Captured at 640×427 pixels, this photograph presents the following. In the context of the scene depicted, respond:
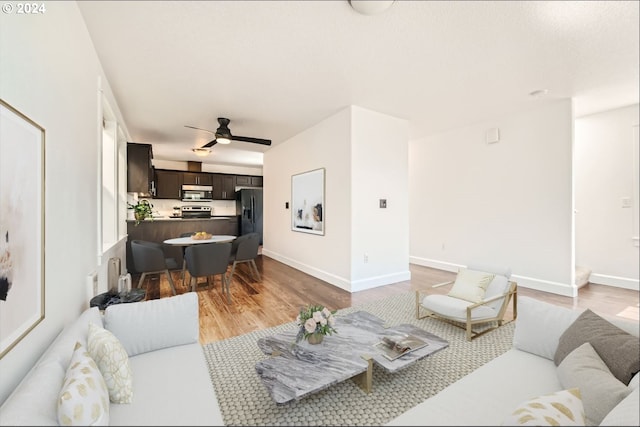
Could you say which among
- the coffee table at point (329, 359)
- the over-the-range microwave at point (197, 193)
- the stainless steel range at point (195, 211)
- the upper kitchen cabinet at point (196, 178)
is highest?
the upper kitchen cabinet at point (196, 178)

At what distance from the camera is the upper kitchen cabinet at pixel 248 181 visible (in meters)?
9.05

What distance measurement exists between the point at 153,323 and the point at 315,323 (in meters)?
1.02

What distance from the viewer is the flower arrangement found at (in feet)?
5.95

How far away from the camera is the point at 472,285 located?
2812mm

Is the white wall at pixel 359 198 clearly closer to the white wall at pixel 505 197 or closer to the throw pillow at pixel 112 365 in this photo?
the white wall at pixel 505 197

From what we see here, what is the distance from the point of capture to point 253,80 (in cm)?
321

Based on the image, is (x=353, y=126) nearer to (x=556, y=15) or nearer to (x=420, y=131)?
(x=420, y=131)

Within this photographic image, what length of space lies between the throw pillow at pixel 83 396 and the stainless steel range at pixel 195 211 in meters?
7.84

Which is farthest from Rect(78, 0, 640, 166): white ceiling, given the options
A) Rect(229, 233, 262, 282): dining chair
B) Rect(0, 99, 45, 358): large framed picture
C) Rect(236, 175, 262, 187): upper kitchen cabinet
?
Rect(236, 175, 262, 187): upper kitchen cabinet

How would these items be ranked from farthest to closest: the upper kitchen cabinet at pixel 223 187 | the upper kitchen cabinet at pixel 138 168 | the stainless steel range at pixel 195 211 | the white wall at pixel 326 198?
the upper kitchen cabinet at pixel 223 187, the stainless steel range at pixel 195 211, the upper kitchen cabinet at pixel 138 168, the white wall at pixel 326 198

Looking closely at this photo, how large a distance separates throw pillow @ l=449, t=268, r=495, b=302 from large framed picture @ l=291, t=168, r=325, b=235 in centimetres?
234

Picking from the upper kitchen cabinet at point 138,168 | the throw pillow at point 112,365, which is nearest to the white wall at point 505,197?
the throw pillow at point 112,365

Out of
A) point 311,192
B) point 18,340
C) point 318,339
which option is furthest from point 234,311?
point 311,192

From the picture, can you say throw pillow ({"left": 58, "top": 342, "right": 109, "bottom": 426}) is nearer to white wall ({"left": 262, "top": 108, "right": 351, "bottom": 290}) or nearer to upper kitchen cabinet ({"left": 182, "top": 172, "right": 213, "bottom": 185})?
white wall ({"left": 262, "top": 108, "right": 351, "bottom": 290})
